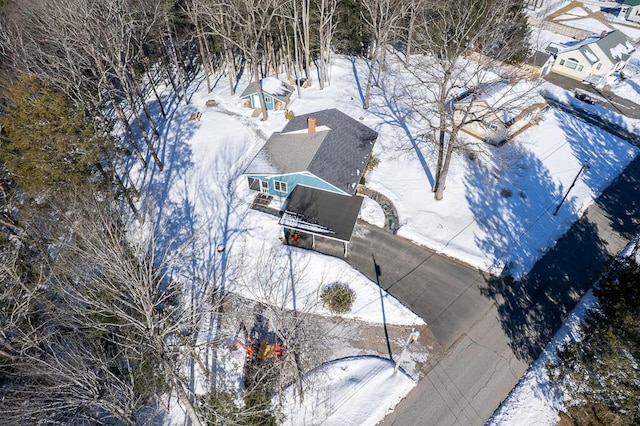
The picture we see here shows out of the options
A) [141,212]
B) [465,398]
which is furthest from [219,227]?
[465,398]

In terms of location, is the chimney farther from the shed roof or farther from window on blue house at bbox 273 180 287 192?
the shed roof

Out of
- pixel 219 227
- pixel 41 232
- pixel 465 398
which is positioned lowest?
pixel 465 398

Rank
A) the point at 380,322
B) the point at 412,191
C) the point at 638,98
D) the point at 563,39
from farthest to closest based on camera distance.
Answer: the point at 563,39, the point at 638,98, the point at 412,191, the point at 380,322

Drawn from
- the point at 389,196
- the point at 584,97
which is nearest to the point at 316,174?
the point at 389,196

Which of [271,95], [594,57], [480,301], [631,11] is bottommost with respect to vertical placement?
[480,301]

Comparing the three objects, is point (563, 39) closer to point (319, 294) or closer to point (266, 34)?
point (266, 34)

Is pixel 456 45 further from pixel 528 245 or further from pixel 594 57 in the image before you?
pixel 594 57
